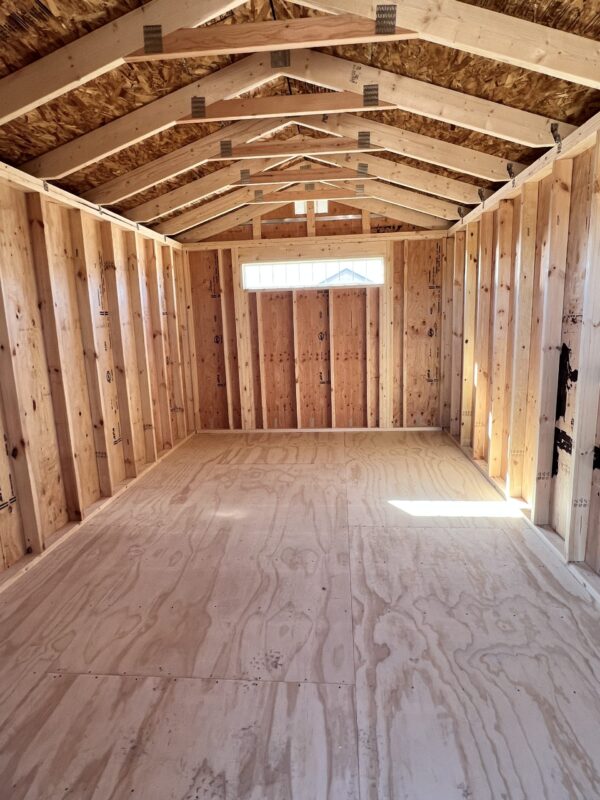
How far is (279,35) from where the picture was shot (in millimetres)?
2232

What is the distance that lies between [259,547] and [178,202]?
3624 mm

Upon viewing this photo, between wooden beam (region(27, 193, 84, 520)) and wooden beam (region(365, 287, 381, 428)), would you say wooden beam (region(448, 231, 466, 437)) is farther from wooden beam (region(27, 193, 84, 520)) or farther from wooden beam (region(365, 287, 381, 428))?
wooden beam (region(27, 193, 84, 520))

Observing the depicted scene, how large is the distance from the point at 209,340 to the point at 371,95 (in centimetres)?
408

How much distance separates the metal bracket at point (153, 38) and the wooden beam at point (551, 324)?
2.48m

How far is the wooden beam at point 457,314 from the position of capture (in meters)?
5.49

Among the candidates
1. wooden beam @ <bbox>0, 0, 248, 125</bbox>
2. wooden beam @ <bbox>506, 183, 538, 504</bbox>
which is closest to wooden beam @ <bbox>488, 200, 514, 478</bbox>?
wooden beam @ <bbox>506, 183, 538, 504</bbox>

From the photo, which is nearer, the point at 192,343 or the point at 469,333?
the point at 469,333

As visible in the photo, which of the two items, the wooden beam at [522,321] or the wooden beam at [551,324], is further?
the wooden beam at [522,321]

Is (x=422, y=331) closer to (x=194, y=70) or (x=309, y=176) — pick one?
(x=309, y=176)

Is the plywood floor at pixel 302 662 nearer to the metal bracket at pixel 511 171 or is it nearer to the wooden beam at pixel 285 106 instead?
the metal bracket at pixel 511 171

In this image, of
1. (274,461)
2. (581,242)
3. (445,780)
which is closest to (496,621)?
(445,780)

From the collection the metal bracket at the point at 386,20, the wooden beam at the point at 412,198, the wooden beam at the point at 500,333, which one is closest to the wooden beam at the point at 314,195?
the wooden beam at the point at 412,198

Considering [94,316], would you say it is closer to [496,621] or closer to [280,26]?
[280,26]

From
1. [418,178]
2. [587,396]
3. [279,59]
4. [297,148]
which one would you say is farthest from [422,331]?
[279,59]
